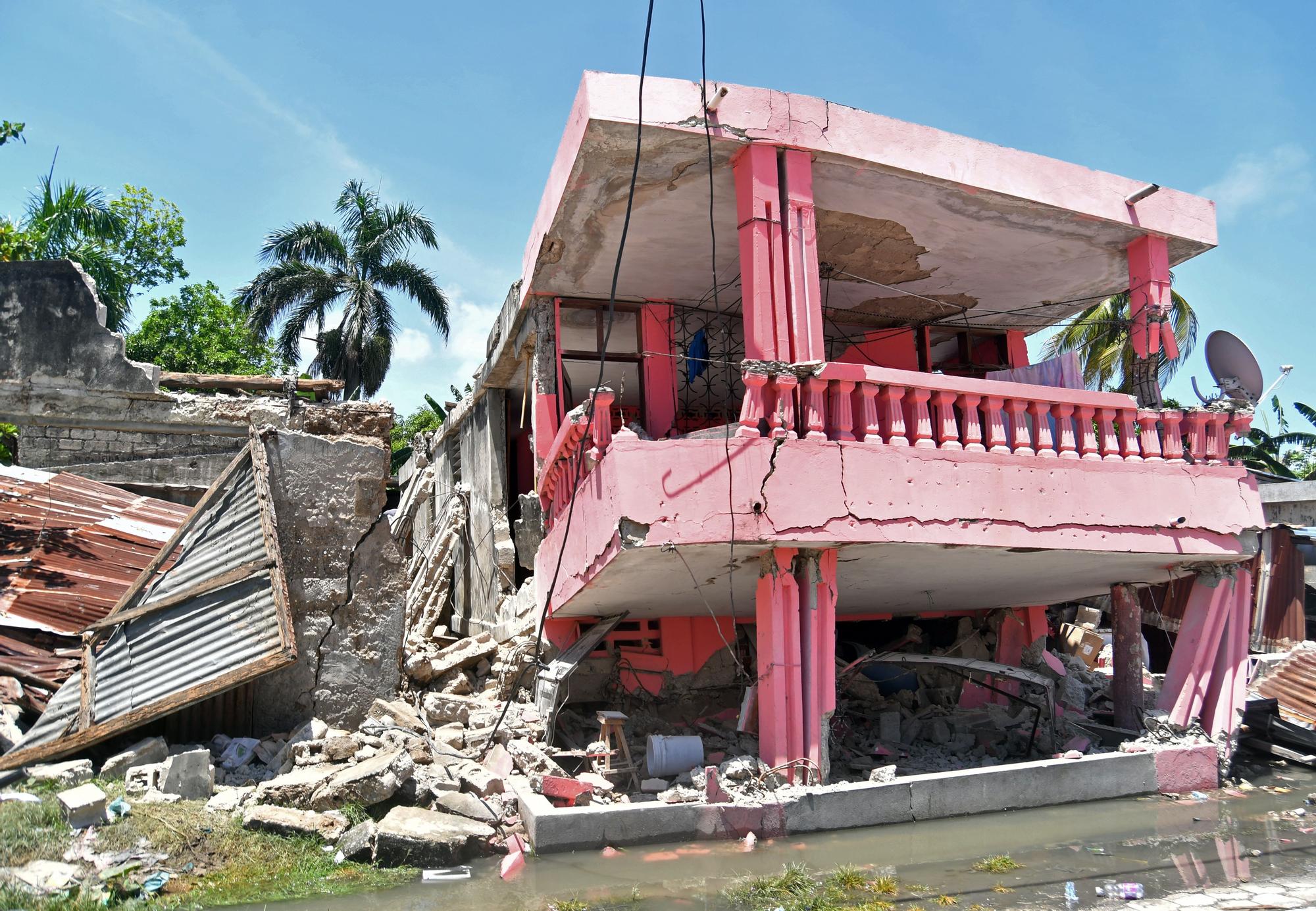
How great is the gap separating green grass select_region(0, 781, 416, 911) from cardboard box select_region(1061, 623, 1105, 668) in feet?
34.2

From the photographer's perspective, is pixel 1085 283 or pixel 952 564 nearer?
pixel 952 564

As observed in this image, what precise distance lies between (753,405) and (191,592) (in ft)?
13.8

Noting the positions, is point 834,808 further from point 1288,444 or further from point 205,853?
point 1288,444

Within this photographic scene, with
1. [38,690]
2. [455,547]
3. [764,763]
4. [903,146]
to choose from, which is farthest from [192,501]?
[903,146]

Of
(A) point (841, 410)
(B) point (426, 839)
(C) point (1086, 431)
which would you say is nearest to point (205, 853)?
(B) point (426, 839)

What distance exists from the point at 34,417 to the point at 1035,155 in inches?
365

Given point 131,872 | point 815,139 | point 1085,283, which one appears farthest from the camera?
point 1085,283

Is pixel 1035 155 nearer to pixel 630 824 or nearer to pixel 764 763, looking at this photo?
pixel 764 763

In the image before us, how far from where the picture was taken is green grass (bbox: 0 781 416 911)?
435 cm

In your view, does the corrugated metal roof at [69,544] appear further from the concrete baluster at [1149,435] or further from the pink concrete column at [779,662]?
the concrete baluster at [1149,435]

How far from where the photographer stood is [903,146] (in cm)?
715

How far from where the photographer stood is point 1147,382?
27.2 ft

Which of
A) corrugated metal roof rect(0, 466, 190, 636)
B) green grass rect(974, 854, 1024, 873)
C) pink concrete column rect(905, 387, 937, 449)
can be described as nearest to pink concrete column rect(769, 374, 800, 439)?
pink concrete column rect(905, 387, 937, 449)

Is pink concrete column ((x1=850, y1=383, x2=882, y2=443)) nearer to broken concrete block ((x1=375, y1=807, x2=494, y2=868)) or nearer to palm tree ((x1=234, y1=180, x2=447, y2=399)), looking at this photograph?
broken concrete block ((x1=375, y1=807, x2=494, y2=868))
